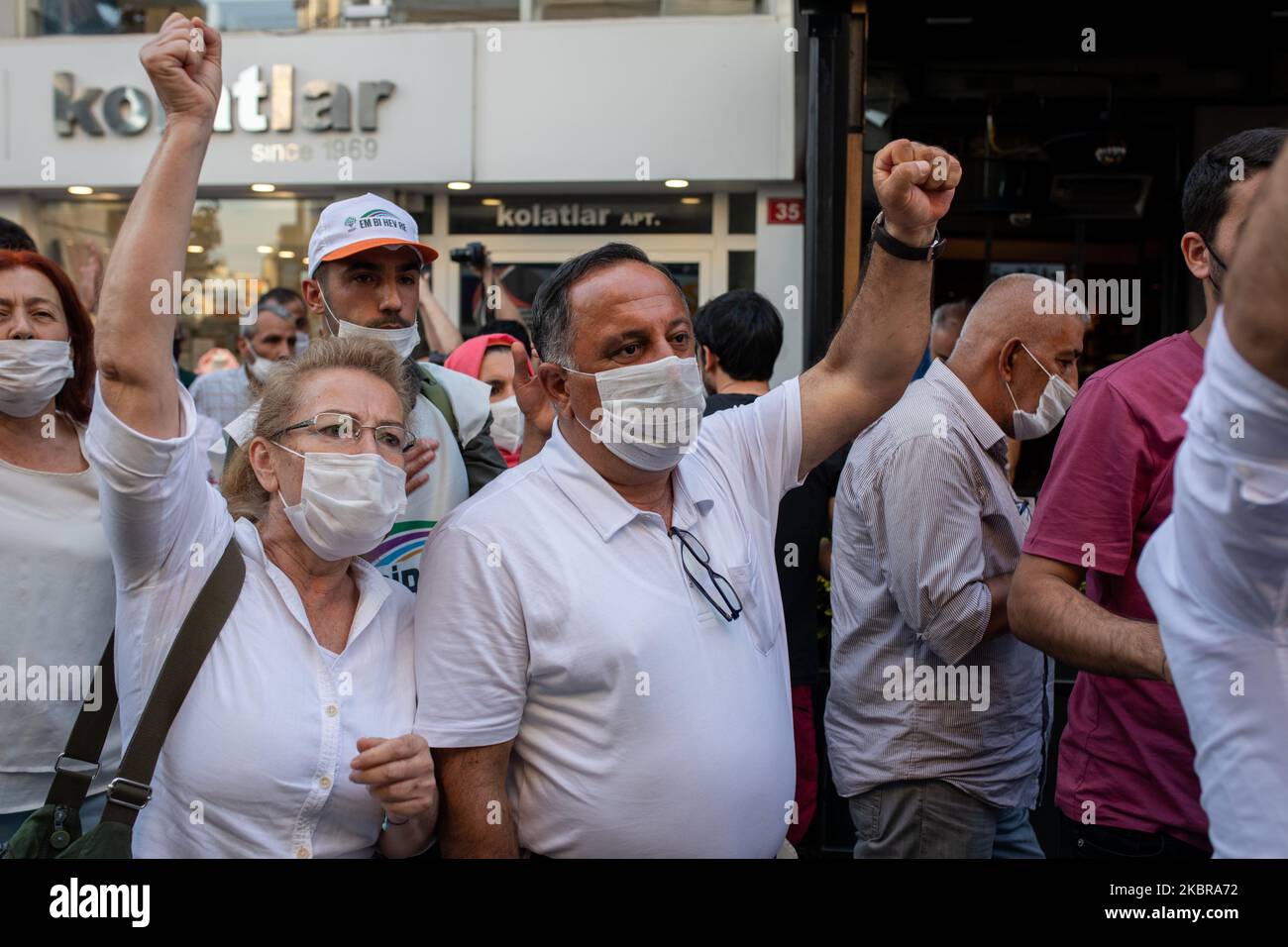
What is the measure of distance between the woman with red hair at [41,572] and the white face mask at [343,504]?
640mm

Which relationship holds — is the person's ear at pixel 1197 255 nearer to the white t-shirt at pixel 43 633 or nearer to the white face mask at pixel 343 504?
the white face mask at pixel 343 504

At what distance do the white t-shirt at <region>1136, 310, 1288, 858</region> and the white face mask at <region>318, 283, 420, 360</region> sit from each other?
6.79 ft

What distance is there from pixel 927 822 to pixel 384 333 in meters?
1.78

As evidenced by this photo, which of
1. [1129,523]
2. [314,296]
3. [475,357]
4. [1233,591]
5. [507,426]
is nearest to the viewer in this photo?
[1233,591]

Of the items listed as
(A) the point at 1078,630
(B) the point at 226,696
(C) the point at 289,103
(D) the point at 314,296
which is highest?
(C) the point at 289,103

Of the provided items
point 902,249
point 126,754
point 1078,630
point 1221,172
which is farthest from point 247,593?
point 1221,172

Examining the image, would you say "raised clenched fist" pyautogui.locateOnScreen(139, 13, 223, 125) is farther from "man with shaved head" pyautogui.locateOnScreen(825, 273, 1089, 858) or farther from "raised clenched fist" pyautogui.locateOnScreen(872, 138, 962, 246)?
"man with shaved head" pyautogui.locateOnScreen(825, 273, 1089, 858)

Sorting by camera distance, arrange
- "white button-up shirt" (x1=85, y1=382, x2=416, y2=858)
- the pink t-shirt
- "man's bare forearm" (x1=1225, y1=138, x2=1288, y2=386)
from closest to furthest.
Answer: "man's bare forearm" (x1=1225, y1=138, x2=1288, y2=386) < "white button-up shirt" (x1=85, y1=382, x2=416, y2=858) < the pink t-shirt

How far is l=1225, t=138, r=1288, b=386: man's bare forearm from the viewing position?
108cm

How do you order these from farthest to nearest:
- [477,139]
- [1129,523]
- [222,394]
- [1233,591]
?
[477,139] < [222,394] < [1129,523] < [1233,591]

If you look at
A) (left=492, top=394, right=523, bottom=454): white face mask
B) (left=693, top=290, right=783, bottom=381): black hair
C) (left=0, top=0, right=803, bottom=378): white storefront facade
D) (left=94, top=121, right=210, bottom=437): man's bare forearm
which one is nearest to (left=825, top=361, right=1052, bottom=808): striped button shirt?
(left=693, top=290, right=783, bottom=381): black hair

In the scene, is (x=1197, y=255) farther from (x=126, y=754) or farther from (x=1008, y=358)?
(x=126, y=754)

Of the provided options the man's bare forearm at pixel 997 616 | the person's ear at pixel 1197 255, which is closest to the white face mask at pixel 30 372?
the man's bare forearm at pixel 997 616

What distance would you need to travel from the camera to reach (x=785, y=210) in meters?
9.83
